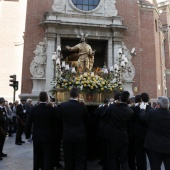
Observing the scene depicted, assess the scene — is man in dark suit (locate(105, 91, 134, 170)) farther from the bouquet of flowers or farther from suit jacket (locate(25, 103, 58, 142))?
the bouquet of flowers

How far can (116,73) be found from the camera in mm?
9039

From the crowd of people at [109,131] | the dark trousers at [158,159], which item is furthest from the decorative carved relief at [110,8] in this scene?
the dark trousers at [158,159]

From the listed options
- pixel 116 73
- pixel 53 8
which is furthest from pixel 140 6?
pixel 116 73

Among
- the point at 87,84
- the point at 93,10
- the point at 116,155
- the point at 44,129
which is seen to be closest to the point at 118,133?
the point at 116,155

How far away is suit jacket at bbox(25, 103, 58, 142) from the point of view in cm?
472

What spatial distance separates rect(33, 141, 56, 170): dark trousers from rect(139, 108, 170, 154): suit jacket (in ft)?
7.06

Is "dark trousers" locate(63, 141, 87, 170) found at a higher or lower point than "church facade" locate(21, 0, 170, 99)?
lower

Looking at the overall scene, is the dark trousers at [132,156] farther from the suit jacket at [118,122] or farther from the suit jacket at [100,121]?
the suit jacket at [118,122]

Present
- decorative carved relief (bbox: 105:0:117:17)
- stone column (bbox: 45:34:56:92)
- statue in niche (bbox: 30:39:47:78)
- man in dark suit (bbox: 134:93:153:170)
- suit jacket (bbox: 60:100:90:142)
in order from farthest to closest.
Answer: decorative carved relief (bbox: 105:0:117:17) → statue in niche (bbox: 30:39:47:78) → stone column (bbox: 45:34:56:92) → man in dark suit (bbox: 134:93:153:170) → suit jacket (bbox: 60:100:90:142)

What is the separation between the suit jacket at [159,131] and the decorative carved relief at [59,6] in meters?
→ 11.9

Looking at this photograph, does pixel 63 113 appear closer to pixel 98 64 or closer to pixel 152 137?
pixel 152 137

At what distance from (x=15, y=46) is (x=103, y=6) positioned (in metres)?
7.29

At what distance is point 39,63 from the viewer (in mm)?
13383

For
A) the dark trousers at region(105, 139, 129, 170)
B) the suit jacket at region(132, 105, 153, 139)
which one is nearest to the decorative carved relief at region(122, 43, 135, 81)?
the suit jacket at region(132, 105, 153, 139)
